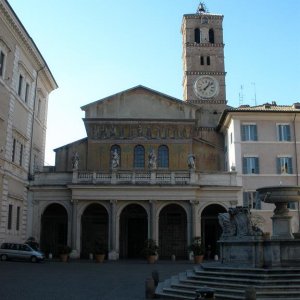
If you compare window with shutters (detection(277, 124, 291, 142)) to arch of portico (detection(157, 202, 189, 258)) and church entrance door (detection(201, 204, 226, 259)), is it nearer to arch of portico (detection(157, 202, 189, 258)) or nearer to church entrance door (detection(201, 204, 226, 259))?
church entrance door (detection(201, 204, 226, 259))

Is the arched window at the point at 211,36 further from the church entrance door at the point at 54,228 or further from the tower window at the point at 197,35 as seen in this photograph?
the church entrance door at the point at 54,228

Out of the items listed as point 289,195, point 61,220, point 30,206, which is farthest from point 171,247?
point 289,195

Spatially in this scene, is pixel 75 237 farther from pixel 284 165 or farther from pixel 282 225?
pixel 282 225

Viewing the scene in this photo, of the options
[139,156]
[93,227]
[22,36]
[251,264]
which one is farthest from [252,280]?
[139,156]

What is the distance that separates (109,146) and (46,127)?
6.45 meters

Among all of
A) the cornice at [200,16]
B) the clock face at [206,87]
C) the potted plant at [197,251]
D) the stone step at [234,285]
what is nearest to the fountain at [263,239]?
the stone step at [234,285]

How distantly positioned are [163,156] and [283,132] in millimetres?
10028

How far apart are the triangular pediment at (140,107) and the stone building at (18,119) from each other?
502cm

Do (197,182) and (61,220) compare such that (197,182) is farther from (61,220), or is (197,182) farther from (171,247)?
(61,220)

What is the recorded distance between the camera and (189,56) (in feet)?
193

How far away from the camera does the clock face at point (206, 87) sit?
56875mm


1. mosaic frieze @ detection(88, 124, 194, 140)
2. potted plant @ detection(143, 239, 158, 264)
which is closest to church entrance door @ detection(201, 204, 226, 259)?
mosaic frieze @ detection(88, 124, 194, 140)

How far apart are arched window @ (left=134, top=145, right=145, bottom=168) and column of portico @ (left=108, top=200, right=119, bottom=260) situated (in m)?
5.45

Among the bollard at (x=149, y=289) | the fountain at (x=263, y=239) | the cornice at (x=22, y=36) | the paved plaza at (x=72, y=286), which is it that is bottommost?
the paved plaza at (x=72, y=286)
